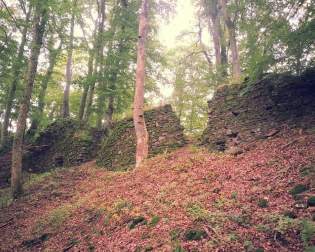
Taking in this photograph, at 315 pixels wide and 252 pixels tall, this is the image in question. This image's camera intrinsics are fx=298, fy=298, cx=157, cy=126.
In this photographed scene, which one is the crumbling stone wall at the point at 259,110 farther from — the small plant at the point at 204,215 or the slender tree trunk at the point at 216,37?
the slender tree trunk at the point at 216,37


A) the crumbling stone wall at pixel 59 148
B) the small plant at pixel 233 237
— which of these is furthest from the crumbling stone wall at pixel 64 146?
the small plant at pixel 233 237

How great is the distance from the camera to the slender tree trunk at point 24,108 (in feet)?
37.4

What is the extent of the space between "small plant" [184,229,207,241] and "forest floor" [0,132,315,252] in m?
0.02

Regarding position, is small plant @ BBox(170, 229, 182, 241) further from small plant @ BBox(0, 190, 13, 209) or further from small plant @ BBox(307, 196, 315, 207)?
small plant @ BBox(0, 190, 13, 209)

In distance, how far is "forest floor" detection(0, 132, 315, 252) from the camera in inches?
195

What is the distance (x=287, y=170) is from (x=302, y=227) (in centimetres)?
225

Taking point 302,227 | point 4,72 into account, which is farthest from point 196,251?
point 4,72

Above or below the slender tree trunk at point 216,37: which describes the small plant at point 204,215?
below

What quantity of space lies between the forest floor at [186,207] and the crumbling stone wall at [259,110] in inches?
25.4

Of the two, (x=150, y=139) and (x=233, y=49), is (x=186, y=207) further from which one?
(x=233, y=49)

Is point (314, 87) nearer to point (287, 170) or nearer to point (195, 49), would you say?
point (287, 170)

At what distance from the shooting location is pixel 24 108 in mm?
11672

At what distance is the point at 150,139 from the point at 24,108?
205 inches

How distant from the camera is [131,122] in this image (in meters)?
14.1
